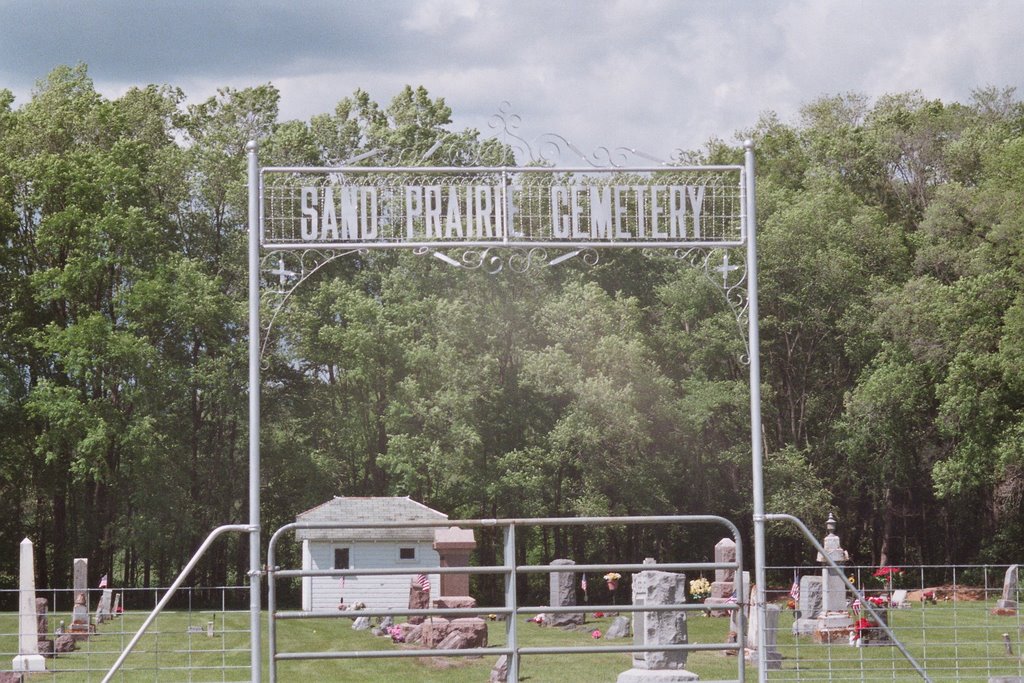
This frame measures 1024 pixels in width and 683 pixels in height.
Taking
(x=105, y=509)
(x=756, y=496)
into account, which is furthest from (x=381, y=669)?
(x=105, y=509)

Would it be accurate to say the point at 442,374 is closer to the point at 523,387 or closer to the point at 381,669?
the point at 523,387

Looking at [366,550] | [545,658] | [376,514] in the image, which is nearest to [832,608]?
[545,658]

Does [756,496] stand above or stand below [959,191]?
below

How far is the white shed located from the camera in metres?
28.5

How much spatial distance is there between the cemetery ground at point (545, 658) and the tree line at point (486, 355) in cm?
994

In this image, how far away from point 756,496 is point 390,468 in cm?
2289

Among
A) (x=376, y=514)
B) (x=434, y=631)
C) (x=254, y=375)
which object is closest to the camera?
(x=254, y=375)

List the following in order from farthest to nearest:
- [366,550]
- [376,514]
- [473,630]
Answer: [366,550]
[376,514]
[473,630]

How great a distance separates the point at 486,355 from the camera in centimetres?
3222

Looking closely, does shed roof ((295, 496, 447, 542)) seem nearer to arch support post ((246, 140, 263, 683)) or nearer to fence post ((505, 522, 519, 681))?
arch support post ((246, 140, 263, 683))

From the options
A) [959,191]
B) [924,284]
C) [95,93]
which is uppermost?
[95,93]

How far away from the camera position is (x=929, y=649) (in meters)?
15.5

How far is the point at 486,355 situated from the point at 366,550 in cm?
556

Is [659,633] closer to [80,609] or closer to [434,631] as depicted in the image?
[434,631]
